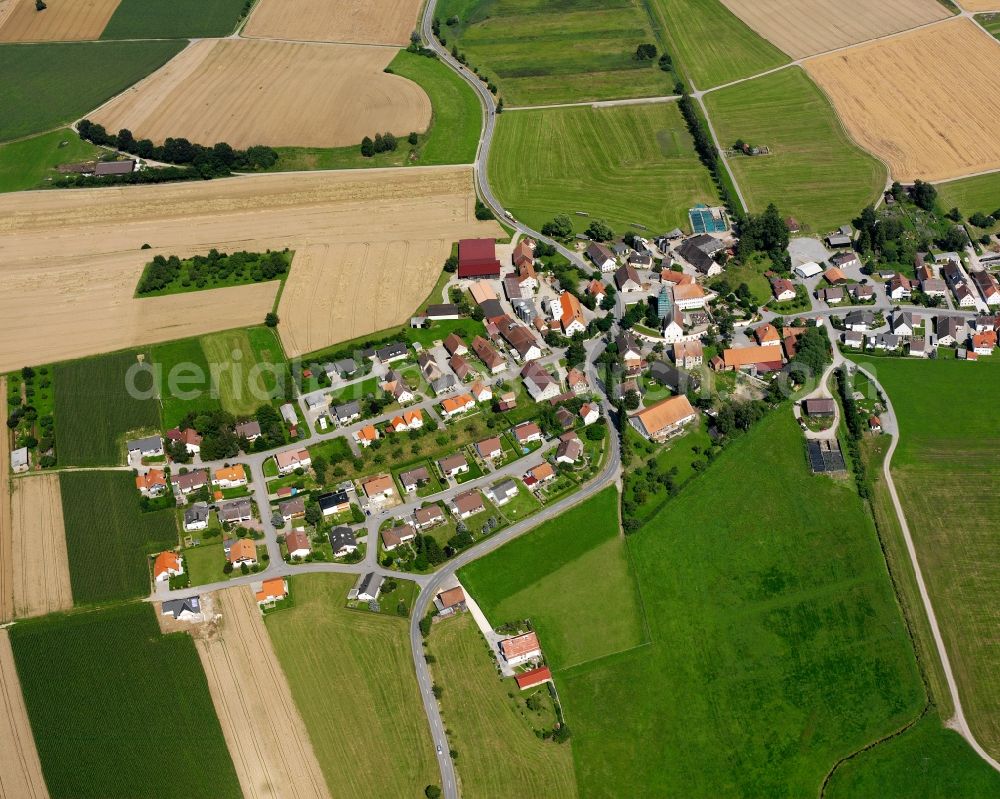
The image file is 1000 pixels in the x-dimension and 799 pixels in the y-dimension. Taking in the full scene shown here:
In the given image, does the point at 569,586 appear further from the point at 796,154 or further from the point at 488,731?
the point at 796,154

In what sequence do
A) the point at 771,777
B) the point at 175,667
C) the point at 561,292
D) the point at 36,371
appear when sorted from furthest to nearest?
the point at 561,292 < the point at 36,371 < the point at 175,667 < the point at 771,777

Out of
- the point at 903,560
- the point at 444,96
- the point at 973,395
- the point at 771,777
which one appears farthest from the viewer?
the point at 444,96

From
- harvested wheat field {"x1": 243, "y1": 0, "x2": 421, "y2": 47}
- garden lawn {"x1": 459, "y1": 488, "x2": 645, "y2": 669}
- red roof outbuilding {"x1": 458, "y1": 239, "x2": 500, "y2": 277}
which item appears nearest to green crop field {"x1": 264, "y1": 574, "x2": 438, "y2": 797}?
garden lawn {"x1": 459, "y1": 488, "x2": 645, "y2": 669}

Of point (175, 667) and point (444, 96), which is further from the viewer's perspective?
point (444, 96)

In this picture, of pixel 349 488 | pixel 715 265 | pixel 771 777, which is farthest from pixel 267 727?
pixel 715 265

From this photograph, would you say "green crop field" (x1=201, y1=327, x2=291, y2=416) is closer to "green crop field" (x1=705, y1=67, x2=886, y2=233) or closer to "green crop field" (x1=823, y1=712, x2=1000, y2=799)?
"green crop field" (x1=823, y1=712, x2=1000, y2=799)

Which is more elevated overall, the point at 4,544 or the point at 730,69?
the point at 730,69

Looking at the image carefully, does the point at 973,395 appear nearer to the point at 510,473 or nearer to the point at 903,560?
the point at 903,560
